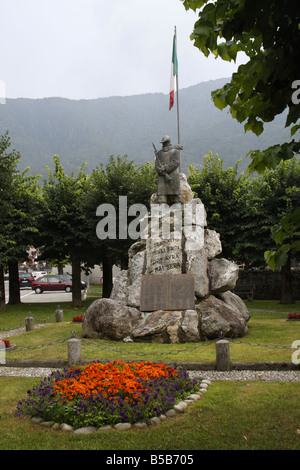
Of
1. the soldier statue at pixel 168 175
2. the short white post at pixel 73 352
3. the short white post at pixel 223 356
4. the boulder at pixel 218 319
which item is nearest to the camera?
the short white post at pixel 223 356

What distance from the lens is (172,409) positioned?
7141mm

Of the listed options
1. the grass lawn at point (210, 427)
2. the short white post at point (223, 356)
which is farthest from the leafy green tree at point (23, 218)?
the short white post at point (223, 356)

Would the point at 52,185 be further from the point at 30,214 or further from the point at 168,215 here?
the point at 168,215

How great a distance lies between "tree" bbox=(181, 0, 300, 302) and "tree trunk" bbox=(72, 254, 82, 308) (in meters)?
24.3

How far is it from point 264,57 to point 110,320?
11175 mm

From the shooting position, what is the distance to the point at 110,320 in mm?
14461

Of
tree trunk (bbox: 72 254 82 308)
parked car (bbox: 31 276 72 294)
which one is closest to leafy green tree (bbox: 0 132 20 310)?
tree trunk (bbox: 72 254 82 308)

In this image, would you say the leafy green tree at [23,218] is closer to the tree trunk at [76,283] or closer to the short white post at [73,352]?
the tree trunk at [76,283]

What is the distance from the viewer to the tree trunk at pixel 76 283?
93.0 feet

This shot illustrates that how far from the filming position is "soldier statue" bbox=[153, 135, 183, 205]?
16.7m

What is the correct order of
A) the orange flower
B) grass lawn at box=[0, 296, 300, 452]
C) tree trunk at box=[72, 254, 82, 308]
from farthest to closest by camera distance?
tree trunk at box=[72, 254, 82, 308] → the orange flower → grass lawn at box=[0, 296, 300, 452]

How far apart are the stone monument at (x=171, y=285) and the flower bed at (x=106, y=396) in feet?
17.9

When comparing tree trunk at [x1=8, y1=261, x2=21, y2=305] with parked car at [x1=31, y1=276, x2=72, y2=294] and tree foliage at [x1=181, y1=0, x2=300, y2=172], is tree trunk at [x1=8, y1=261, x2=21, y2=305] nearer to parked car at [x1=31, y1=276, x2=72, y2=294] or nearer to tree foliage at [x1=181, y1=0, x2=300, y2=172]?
parked car at [x1=31, y1=276, x2=72, y2=294]
